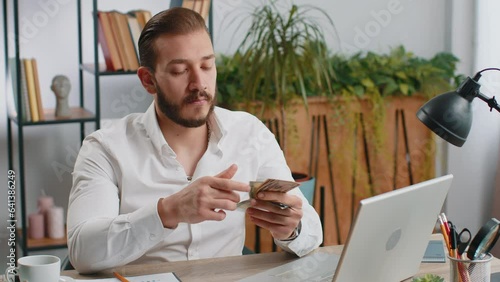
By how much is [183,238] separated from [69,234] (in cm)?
32

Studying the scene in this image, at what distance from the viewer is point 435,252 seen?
6.73ft

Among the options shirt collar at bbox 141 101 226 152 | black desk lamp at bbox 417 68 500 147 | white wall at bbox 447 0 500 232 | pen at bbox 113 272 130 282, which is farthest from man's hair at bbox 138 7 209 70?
white wall at bbox 447 0 500 232

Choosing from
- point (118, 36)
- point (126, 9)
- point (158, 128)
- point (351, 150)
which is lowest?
point (351, 150)

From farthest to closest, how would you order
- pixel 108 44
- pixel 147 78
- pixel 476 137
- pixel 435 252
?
pixel 476 137
pixel 108 44
pixel 147 78
pixel 435 252

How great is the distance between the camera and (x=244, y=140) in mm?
2328

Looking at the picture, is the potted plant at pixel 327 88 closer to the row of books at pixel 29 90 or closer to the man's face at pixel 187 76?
the row of books at pixel 29 90

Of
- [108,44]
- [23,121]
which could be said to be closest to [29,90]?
[23,121]

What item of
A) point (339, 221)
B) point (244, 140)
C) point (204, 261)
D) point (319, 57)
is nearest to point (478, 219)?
point (339, 221)

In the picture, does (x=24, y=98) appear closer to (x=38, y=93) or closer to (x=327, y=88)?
(x=38, y=93)

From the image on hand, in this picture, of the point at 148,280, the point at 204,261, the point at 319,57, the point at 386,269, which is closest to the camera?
the point at 386,269

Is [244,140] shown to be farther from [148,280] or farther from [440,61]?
[440,61]

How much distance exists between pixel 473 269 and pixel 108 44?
2178mm

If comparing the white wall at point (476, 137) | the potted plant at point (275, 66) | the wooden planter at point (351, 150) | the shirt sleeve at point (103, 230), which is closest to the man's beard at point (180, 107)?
the shirt sleeve at point (103, 230)

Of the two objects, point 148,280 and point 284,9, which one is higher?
point 284,9
